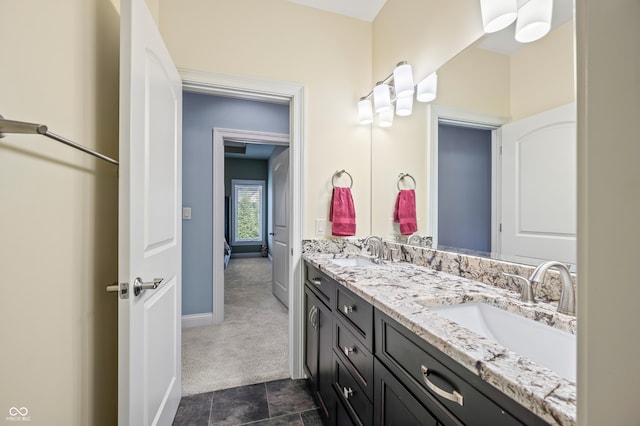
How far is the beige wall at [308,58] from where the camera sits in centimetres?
172

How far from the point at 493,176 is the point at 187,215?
268 cm

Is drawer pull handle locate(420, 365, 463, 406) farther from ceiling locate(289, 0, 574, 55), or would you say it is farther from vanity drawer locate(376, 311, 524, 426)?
ceiling locate(289, 0, 574, 55)

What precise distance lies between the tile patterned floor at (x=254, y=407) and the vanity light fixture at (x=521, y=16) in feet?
6.70

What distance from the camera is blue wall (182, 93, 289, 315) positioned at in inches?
110

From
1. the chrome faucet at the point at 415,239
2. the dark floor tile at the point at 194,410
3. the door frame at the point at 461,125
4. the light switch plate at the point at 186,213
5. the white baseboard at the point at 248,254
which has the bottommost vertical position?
the dark floor tile at the point at 194,410

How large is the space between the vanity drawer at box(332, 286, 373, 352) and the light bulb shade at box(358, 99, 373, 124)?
4.26ft

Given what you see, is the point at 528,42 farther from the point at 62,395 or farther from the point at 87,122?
the point at 62,395

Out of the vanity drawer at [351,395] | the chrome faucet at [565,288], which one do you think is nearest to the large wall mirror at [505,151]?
the chrome faucet at [565,288]

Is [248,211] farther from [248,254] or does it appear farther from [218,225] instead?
[218,225]

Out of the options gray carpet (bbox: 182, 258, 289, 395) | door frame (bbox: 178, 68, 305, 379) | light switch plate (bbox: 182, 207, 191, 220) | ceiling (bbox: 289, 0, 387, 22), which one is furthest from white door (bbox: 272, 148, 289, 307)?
ceiling (bbox: 289, 0, 387, 22)

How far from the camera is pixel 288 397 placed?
1.70m

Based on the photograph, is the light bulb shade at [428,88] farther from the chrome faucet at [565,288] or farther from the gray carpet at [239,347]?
the gray carpet at [239,347]

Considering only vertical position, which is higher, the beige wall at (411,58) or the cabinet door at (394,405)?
the beige wall at (411,58)
